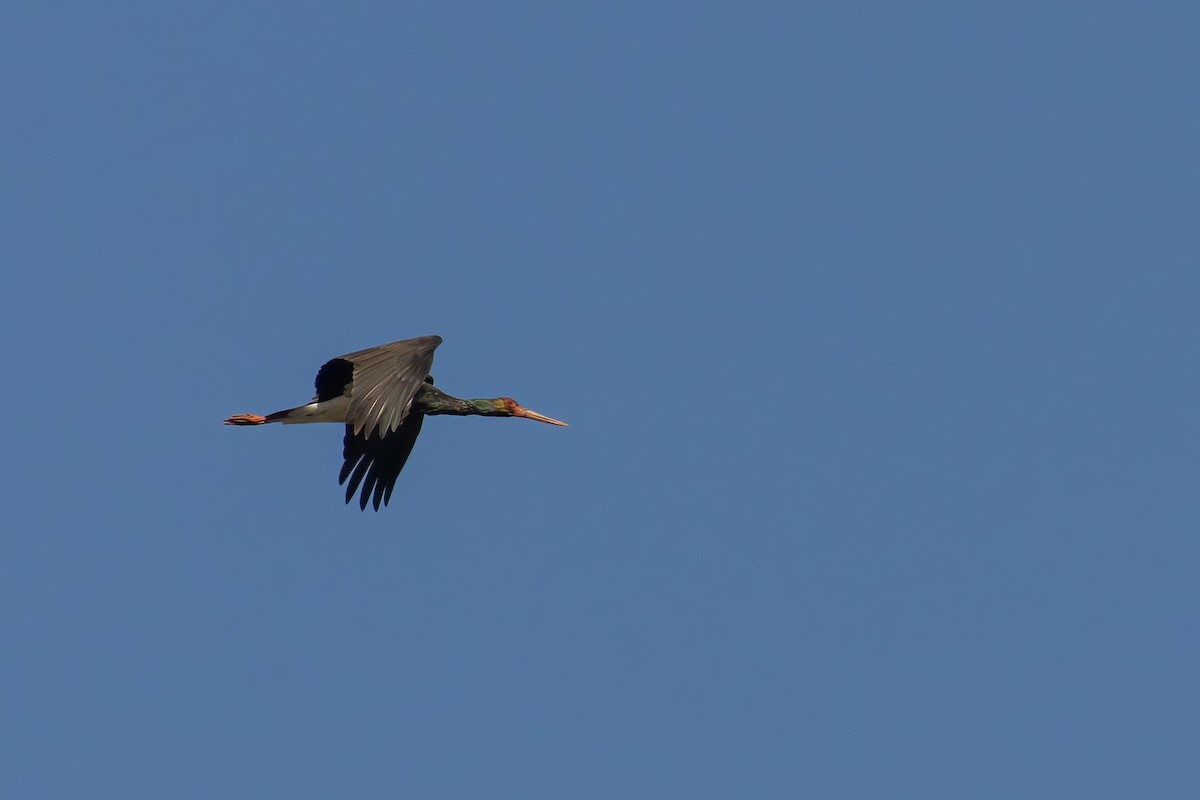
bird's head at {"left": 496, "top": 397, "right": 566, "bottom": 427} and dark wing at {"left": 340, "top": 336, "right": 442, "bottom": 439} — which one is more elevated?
bird's head at {"left": 496, "top": 397, "right": 566, "bottom": 427}

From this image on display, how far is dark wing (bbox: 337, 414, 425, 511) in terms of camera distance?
24844 millimetres

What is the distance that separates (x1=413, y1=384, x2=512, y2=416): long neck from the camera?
25.1m

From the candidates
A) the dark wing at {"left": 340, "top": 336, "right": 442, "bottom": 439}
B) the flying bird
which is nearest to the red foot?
the flying bird

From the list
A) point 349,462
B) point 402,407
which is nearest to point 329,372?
point 349,462

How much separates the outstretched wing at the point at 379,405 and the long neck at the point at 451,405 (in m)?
0.20

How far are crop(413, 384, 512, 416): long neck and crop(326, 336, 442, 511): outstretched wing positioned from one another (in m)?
0.20

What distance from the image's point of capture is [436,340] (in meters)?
22.2

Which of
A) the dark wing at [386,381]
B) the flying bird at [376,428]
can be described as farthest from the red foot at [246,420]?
the dark wing at [386,381]

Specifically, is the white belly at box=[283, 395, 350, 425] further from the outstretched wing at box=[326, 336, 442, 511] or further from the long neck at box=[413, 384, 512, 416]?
the long neck at box=[413, 384, 512, 416]

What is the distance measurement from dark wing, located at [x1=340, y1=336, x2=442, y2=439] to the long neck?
301 centimetres

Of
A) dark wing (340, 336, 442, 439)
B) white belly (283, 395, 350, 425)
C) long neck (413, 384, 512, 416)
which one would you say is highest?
long neck (413, 384, 512, 416)

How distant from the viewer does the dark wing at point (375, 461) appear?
24844 millimetres

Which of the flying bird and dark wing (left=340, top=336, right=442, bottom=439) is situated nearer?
dark wing (left=340, top=336, right=442, bottom=439)

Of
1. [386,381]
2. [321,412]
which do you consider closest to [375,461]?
A: [321,412]
